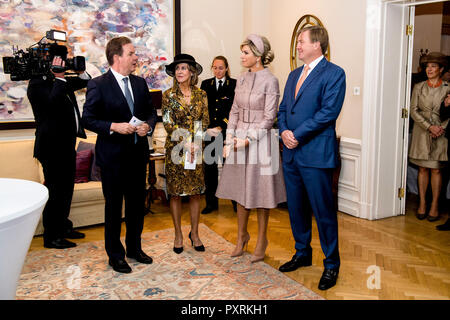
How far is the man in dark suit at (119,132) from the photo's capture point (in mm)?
3127

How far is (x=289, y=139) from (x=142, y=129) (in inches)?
43.3

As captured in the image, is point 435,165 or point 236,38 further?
point 236,38

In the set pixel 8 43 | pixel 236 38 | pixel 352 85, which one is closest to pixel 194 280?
pixel 352 85

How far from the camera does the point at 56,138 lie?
3.77 metres

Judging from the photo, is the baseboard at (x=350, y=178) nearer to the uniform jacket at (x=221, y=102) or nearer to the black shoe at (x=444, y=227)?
the black shoe at (x=444, y=227)

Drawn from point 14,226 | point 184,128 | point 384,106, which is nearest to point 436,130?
point 384,106

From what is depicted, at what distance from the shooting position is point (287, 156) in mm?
3207

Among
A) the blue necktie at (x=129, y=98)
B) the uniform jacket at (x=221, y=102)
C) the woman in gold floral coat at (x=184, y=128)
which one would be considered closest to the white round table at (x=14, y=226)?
the blue necktie at (x=129, y=98)

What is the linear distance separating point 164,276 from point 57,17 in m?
3.26

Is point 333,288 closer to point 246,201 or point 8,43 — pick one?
point 246,201

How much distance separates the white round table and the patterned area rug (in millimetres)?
1265

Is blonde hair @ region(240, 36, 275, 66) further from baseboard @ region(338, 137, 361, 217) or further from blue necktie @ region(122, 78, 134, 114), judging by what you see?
baseboard @ region(338, 137, 361, 217)

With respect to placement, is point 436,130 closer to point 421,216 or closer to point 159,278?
point 421,216

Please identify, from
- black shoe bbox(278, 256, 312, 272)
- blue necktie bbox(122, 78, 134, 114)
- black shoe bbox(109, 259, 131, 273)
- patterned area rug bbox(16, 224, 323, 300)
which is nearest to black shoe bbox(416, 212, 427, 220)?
black shoe bbox(278, 256, 312, 272)
